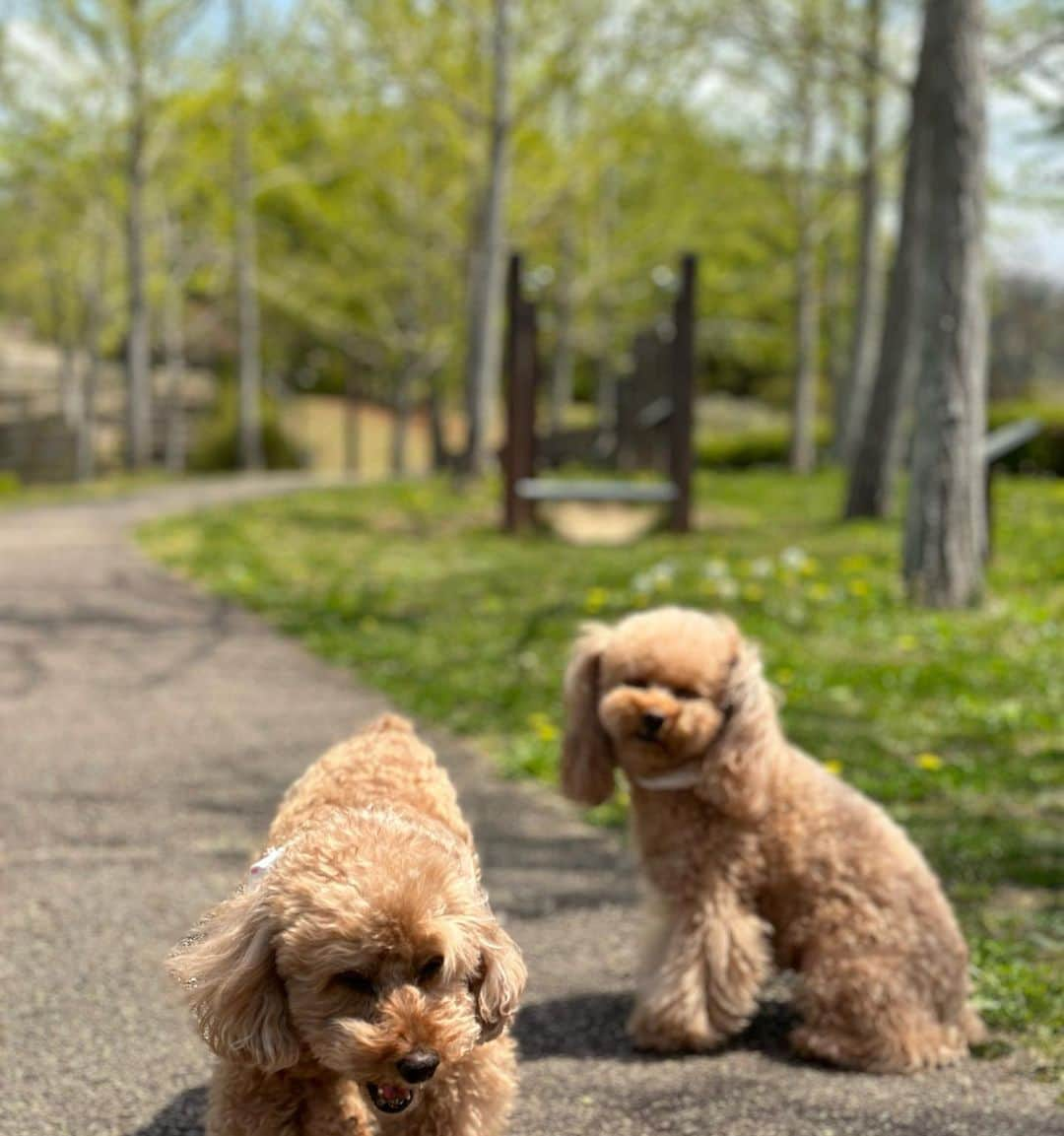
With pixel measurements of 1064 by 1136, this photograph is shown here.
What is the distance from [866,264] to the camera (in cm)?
2122

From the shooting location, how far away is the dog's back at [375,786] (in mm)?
3000

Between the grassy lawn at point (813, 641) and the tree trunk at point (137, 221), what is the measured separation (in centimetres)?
Result: 1106

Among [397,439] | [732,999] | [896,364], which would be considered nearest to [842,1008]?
[732,999]

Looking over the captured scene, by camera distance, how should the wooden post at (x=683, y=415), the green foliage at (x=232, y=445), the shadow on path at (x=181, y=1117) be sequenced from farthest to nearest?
the green foliage at (x=232, y=445)
the wooden post at (x=683, y=415)
the shadow on path at (x=181, y=1117)

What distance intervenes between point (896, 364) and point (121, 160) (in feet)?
56.0

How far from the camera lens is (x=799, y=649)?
8047mm

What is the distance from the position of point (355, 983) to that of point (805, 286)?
2359 cm

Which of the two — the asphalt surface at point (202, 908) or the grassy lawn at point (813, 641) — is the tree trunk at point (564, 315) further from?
the asphalt surface at point (202, 908)

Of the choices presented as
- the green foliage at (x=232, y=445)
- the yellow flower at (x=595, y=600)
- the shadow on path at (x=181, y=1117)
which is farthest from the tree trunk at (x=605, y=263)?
the shadow on path at (x=181, y=1117)

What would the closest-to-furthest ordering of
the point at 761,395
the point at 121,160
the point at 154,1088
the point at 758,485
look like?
the point at 154,1088 → the point at 758,485 → the point at 121,160 → the point at 761,395

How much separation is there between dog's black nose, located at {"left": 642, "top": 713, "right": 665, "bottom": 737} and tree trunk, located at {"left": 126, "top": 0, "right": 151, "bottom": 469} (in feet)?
74.4

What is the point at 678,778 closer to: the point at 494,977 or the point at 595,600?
the point at 494,977

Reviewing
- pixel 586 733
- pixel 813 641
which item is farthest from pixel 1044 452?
pixel 586 733

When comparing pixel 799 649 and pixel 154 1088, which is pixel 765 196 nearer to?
pixel 799 649
